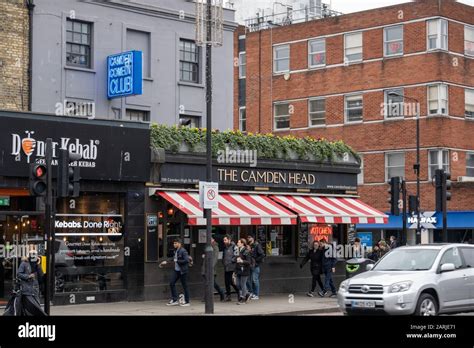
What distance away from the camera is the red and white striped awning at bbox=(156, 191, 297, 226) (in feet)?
79.5

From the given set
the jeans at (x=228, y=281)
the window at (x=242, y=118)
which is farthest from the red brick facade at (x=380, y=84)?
the jeans at (x=228, y=281)

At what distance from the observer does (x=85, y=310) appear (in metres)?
21.8

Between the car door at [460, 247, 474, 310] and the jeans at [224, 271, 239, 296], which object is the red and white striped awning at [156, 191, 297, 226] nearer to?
the jeans at [224, 271, 239, 296]

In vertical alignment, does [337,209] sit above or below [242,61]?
below

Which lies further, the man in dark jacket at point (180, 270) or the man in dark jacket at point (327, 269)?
the man in dark jacket at point (327, 269)

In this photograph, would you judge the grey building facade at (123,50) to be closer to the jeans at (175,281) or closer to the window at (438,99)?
the jeans at (175,281)

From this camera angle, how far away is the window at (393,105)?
50.5 m

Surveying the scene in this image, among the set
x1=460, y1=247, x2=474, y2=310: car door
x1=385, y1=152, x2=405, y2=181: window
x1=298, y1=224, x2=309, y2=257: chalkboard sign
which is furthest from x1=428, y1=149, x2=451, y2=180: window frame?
x1=460, y1=247, x2=474, y2=310: car door

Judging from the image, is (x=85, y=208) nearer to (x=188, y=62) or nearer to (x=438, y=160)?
(x=188, y=62)

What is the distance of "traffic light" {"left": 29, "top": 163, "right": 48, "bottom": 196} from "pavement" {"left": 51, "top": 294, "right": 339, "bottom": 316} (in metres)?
4.02

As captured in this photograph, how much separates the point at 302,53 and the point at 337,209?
2768cm

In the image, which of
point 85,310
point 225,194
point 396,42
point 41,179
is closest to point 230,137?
point 225,194

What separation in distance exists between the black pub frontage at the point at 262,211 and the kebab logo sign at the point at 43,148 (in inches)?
81.0
